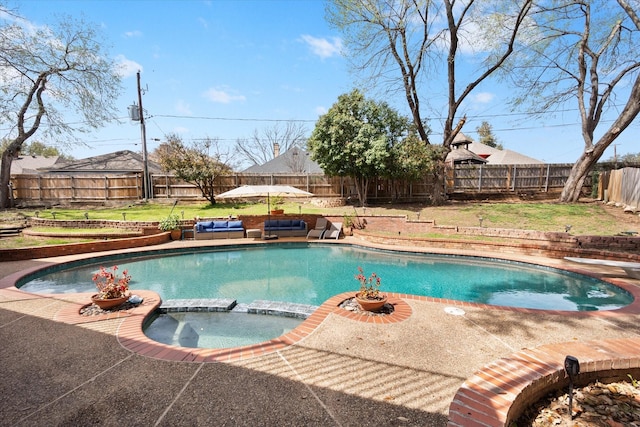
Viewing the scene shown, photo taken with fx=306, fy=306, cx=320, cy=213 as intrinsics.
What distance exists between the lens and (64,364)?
3.30m

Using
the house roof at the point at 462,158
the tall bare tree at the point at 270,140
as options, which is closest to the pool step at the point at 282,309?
the house roof at the point at 462,158

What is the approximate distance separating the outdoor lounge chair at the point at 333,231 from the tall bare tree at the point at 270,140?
2675 centimetres

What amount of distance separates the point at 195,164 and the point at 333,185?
8012 millimetres

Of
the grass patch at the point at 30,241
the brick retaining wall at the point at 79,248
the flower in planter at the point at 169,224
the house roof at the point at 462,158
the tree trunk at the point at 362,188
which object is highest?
the house roof at the point at 462,158

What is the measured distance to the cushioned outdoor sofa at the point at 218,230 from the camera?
12.5 m

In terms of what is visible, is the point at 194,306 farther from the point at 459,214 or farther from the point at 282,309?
the point at 459,214

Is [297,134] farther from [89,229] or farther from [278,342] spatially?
[278,342]

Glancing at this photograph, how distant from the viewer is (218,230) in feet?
41.8

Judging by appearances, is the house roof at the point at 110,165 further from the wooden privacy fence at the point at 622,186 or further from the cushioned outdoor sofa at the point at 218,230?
the wooden privacy fence at the point at 622,186

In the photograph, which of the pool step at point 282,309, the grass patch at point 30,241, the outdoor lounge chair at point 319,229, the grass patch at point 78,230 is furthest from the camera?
the outdoor lounge chair at point 319,229

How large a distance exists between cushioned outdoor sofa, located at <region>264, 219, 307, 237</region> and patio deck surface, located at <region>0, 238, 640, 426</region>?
8550mm

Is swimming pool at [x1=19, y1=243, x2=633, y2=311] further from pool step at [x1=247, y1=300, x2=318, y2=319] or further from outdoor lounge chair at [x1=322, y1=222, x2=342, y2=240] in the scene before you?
outdoor lounge chair at [x1=322, y1=222, x2=342, y2=240]

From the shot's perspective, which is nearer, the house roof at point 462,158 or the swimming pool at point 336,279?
the swimming pool at point 336,279

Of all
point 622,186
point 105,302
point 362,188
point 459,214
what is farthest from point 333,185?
point 105,302
